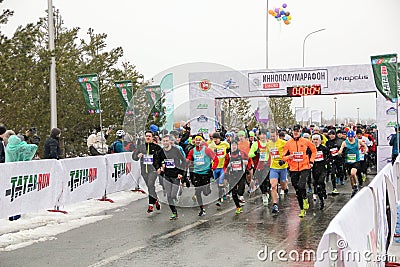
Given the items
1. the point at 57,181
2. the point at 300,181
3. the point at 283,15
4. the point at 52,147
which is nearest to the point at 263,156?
the point at 300,181

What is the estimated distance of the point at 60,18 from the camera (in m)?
25.7

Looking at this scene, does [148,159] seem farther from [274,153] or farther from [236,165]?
[274,153]

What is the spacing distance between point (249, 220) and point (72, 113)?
39.4 ft

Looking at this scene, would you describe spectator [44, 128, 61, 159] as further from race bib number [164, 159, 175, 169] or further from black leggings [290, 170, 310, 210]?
black leggings [290, 170, 310, 210]

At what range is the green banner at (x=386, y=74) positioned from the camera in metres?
19.4

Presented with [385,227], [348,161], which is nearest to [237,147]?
[348,161]

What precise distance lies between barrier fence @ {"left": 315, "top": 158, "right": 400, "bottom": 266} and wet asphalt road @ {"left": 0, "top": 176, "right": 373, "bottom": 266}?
1.45 metres

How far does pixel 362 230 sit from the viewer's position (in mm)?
4750

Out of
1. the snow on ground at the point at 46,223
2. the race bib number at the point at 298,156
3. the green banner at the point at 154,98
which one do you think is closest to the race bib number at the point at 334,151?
the race bib number at the point at 298,156

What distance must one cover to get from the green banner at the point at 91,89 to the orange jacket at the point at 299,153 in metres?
9.35

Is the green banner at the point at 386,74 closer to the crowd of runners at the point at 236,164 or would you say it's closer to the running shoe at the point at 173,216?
the crowd of runners at the point at 236,164

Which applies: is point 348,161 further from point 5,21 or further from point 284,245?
point 5,21

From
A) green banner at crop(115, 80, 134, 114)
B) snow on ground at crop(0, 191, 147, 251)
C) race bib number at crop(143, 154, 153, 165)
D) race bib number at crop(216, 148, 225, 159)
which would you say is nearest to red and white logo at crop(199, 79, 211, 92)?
green banner at crop(115, 80, 134, 114)

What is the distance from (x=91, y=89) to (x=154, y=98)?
274 cm
